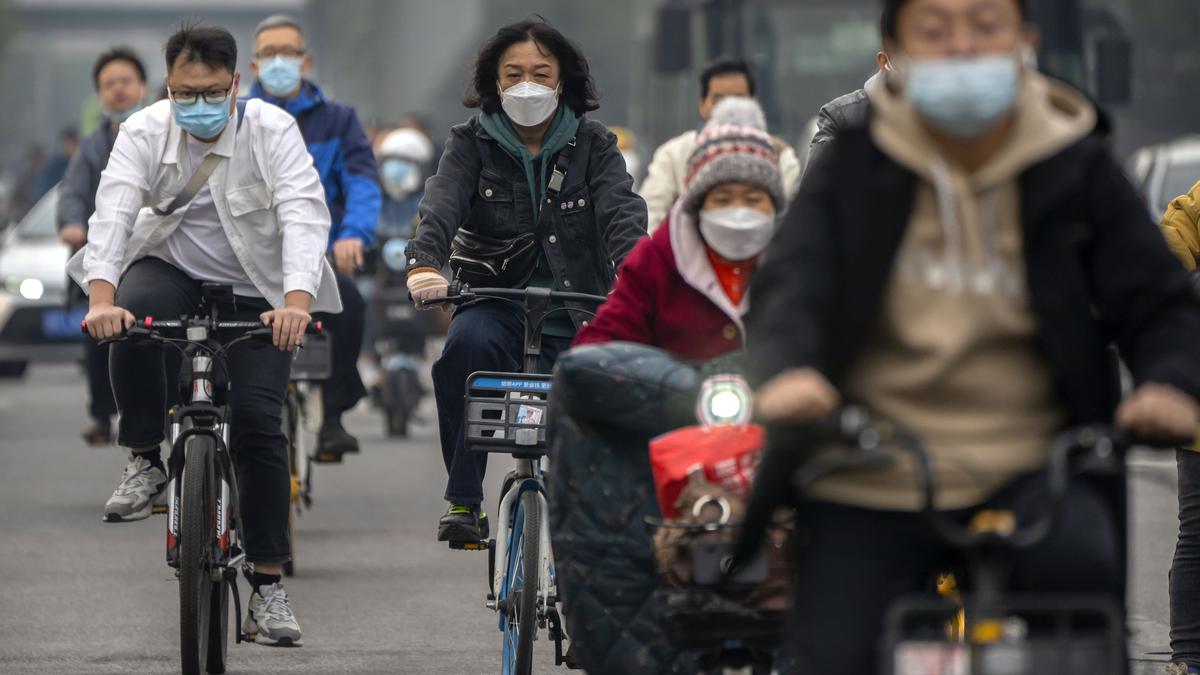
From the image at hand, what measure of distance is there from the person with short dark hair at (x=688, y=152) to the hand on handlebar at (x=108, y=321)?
4.44 m

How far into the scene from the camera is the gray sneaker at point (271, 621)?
7.70m

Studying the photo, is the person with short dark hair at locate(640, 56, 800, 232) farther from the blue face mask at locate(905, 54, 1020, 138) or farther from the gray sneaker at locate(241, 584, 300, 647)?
the blue face mask at locate(905, 54, 1020, 138)

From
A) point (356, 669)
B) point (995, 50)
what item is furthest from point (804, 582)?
point (356, 669)

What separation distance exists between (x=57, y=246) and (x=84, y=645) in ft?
45.3

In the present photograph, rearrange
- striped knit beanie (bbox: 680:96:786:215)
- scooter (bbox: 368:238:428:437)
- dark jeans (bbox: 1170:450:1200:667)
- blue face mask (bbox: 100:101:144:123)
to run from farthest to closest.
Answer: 1. scooter (bbox: 368:238:428:437)
2. blue face mask (bbox: 100:101:144:123)
3. dark jeans (bbox: 1170:450:1200:667)
4. striped knit beanie (bbox: 680:96:786:215)

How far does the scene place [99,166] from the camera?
12172 mm

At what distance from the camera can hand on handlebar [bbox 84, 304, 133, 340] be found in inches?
288

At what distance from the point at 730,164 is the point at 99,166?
24.4 feet

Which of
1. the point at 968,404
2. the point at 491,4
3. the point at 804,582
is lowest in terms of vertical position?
the point at 804,582

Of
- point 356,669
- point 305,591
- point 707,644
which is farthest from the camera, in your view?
point 305,591

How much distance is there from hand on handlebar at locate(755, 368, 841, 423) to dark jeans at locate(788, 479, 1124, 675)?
0.22 metres

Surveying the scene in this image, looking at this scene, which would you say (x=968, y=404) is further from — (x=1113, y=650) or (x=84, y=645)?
(x=84, y=645)

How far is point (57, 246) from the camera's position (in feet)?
71.7

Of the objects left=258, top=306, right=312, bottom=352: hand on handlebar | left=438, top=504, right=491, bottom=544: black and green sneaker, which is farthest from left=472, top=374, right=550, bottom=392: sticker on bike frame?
left=258, top=306, right=312, bottom=352: hand on handlebar
